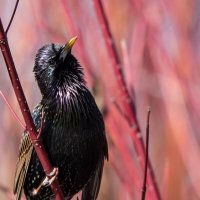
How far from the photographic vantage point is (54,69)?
151 inches

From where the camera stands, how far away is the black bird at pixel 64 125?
3.71 m

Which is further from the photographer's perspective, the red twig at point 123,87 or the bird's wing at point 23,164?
the bird's wing at point 23,164

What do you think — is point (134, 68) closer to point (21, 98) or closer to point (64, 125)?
point (64, 125)

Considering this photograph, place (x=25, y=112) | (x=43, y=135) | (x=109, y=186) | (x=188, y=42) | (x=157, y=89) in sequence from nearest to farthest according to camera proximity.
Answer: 1. (x=25, y=112)
2. (x=43, y=135)
3. (x=188, y=42)
4. (x=109, y=186)
5. (x=157, y=89)

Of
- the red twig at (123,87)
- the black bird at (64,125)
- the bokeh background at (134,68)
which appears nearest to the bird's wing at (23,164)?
the black bird at (64,125)

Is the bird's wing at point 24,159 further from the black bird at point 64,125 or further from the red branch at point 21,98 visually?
the red branch at point 21,98

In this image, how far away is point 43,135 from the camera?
12.1 feet

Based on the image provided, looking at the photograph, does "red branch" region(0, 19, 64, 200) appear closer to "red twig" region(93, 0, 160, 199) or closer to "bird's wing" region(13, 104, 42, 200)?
"red twig" region(93, 0, 160, 199)

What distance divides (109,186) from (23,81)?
120 cm

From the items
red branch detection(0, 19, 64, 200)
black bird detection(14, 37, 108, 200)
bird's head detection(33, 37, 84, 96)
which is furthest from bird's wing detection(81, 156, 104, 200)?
red branch detection(0, 19, 64, 200)

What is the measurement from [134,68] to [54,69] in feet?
2.23

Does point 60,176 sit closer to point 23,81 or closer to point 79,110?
point 79,110

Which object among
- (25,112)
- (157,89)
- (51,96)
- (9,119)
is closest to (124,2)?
(157,89)

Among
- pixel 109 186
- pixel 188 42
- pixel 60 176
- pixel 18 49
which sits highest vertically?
pixel 18 49
